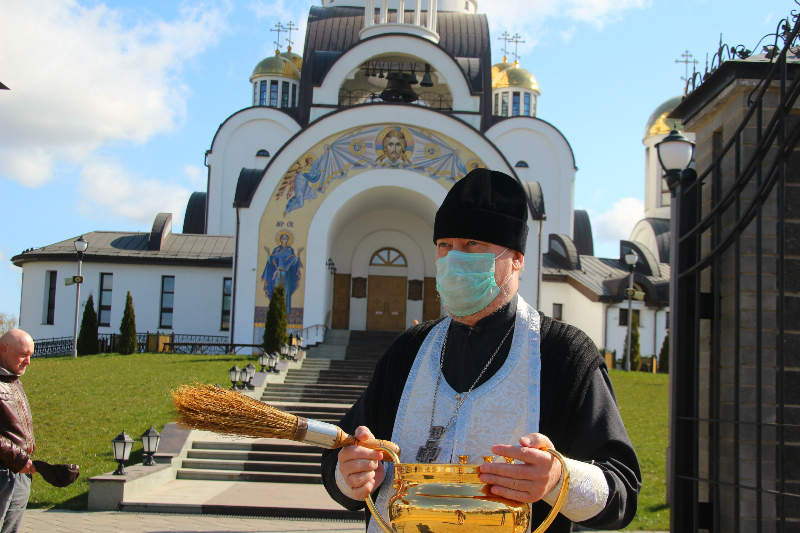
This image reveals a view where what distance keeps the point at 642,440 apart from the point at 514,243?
1065 cm

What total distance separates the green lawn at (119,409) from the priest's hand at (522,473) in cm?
515

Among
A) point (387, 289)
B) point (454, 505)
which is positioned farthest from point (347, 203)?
point (454, 505)

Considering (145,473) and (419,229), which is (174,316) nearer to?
(419,229)

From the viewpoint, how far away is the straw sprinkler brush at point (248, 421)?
2150 mm

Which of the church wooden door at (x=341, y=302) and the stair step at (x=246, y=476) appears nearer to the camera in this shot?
the stair step at (x=246, y=476)

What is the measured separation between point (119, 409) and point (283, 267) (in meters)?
9.79

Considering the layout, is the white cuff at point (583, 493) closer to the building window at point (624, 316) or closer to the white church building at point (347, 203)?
the white church building at point (347, 203)

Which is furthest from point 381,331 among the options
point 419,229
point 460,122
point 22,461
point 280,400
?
point 22,461

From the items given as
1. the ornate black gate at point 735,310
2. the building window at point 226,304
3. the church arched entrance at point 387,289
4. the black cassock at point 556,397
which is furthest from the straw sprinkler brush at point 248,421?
the building window at point 226,304

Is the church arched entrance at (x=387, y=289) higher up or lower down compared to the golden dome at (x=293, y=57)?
lower down

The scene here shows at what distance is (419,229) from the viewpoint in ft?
90.1

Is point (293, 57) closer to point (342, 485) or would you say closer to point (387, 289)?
point (387, 289)

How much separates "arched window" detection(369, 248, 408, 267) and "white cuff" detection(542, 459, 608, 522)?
25317 millimetres

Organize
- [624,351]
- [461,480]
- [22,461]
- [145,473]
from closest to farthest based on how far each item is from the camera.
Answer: [461,480] → [22,461] → [145,473] → [624,351]
